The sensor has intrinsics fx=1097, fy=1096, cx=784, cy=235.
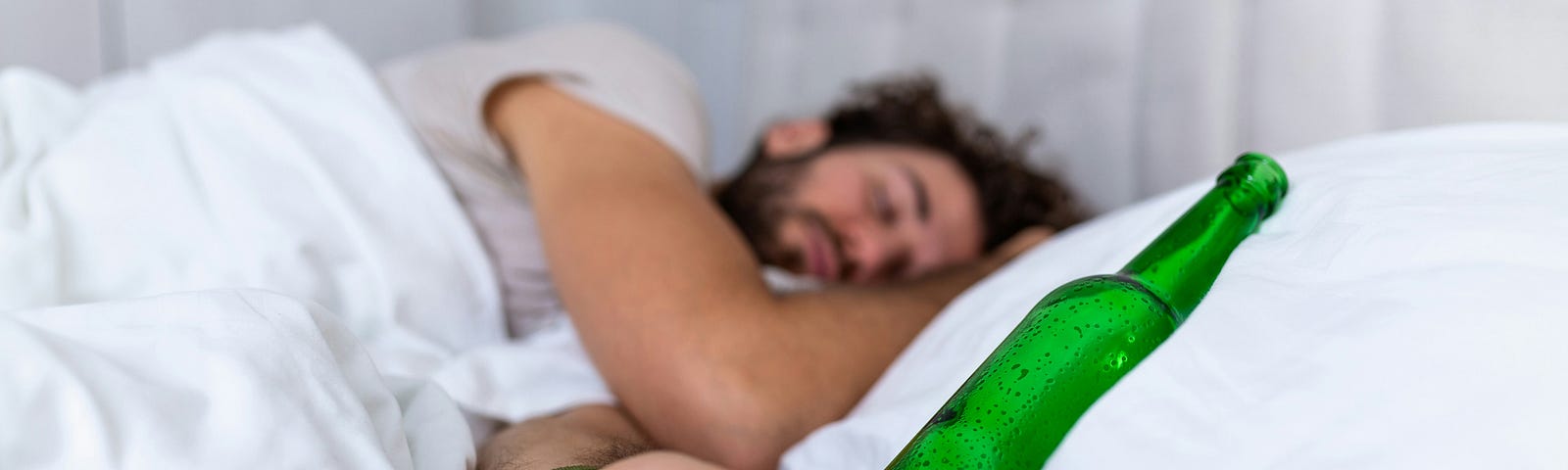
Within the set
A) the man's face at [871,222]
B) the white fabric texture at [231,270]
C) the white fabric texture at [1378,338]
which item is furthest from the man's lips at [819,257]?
the white fabric texture at [1378,338]

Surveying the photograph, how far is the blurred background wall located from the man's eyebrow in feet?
0.79

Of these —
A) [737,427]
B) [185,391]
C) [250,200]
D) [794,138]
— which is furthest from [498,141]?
[185,391]

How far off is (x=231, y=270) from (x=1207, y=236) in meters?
0.69

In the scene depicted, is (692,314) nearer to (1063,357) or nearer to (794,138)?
(1063,357)

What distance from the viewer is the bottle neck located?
52 cm

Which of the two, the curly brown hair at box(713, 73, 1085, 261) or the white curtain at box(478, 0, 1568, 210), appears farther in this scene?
the curly brown hair at box(713, 73, 1085, 261)

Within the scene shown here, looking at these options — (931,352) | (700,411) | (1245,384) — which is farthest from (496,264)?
(1245,384)

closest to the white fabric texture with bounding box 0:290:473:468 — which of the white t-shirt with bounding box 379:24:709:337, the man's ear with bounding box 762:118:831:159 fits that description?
the white t-shirt with bounding box 379:24:709:337

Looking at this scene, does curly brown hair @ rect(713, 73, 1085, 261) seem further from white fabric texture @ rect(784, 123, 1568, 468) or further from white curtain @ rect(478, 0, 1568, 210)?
white fabric texture @ rect(784, 123, 1568, 468)

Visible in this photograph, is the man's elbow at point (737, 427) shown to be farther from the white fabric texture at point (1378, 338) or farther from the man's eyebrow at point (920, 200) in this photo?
the man's eyebrow at point (920, 200)

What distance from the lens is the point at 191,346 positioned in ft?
1.53

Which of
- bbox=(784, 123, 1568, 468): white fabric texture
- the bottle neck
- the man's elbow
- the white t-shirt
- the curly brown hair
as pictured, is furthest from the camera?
the curly brown hair

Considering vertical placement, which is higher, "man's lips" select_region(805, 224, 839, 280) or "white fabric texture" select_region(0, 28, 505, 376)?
"white fabric texture" select_region(0, 28, 505, 376)

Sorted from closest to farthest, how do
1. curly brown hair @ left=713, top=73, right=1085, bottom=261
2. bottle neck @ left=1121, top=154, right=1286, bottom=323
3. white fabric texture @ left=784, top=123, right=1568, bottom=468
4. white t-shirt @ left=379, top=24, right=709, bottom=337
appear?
1. white fabric texture @ left=784, top=123, right=1568, bottom=468
2. bottle neck @ left=1121, top=154, right=1286, bottom=323
3. white t-shirt @ left=379, top=24, right=709, bottom=337
4. curly brown hair @ left=713, top=73, right=1085, bottom=261
